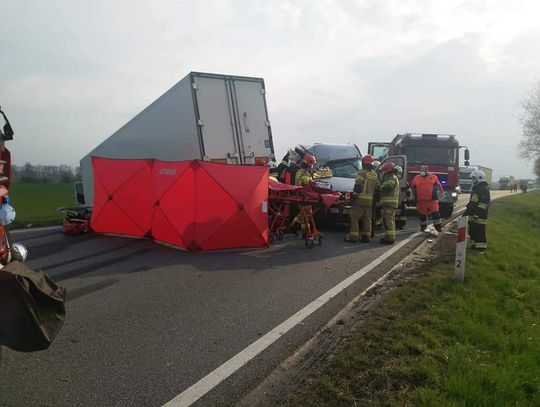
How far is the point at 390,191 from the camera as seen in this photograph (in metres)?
10.3

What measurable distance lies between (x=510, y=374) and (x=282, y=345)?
1.89 metres

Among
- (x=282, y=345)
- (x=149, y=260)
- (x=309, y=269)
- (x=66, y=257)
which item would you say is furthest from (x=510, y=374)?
(x=66, y=257)

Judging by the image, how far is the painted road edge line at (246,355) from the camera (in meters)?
3.29

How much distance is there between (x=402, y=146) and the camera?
17688 mm

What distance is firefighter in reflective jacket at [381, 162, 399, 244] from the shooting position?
32.8 ft

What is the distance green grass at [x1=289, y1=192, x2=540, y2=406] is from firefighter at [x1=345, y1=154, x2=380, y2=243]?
3.75 m

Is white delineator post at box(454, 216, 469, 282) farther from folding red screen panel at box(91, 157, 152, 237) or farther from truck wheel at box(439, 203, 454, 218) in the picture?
truck wheel at box(439, 203, 454, 218)

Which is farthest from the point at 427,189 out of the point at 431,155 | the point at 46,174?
the point at 46,174

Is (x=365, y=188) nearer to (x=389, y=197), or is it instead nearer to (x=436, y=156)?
(x=389, y=197)

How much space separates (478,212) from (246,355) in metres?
7.35

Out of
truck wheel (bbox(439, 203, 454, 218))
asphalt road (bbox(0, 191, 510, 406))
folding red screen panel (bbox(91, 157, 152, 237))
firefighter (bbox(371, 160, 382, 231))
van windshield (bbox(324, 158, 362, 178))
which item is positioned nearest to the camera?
asphalt road (bbox(0, 191, 510, 406))

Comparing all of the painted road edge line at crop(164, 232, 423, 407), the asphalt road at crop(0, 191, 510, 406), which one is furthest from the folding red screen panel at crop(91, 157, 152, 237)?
the painted road edge line at crop(164, 232, 423, 407)

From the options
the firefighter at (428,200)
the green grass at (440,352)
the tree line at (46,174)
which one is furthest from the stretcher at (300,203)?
the tree line at (46,174)

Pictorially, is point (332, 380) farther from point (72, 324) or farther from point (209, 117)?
point (209, 117)
